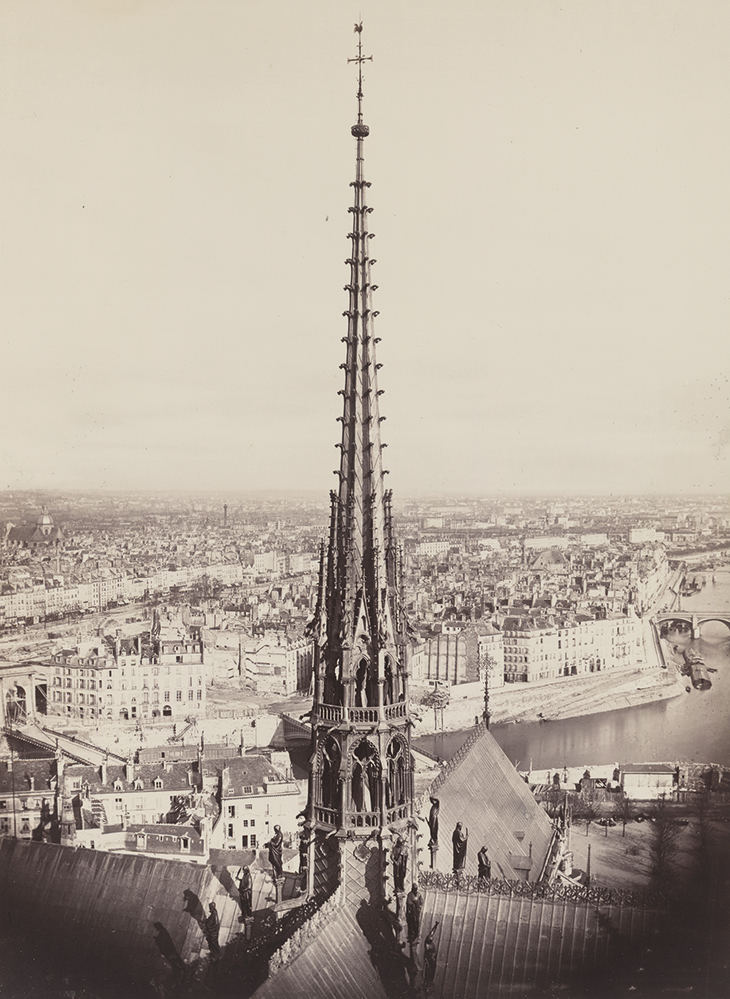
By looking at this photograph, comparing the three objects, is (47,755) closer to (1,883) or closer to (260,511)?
(260,511)

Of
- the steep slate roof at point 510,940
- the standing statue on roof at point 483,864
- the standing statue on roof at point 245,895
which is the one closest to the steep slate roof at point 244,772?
the standing statue on roof at point 483,864

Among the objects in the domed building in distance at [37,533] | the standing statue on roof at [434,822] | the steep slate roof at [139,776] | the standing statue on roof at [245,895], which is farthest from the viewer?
the steep slate roof at [139,776]

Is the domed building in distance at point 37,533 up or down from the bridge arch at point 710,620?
up

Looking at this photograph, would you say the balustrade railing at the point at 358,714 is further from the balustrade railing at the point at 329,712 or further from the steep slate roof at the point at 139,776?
the steep slate roof at the point at 139,776

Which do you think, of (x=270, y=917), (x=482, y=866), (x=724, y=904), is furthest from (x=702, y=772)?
(x=270, y=917)

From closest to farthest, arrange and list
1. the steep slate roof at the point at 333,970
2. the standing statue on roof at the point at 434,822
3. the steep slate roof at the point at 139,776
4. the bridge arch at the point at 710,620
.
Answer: the steep slate roof at the point at 333,970, the standing statue on roof at the point at 434,822, the bridge arch at the point at 710,620, the steep slate roof at the point at 139,776

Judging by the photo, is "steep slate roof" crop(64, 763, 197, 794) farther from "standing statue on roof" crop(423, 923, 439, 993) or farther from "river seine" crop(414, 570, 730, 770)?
"standing statue on roof" crop(423, 923, 439, 993)

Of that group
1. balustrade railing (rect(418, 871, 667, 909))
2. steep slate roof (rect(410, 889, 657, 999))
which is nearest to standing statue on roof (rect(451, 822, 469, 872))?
balustrade railing (rect(418, 871, 667, 909))
